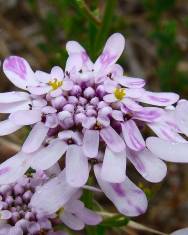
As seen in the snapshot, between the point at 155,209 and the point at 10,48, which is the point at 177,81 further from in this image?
the point at 10,48

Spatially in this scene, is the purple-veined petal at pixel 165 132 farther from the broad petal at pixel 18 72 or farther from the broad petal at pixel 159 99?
the broad petal at pixel 18 72

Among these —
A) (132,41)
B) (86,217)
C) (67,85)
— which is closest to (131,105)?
(67,85)

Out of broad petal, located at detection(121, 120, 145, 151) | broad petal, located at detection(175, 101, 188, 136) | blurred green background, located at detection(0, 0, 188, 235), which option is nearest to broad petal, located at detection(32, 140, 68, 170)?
broad petal, located at detection(121, 120, 145, 151)

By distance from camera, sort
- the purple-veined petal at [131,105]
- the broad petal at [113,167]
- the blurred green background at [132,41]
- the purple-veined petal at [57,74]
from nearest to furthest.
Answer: the broad petal at [113,167]
the purple-veined petal at [131,105]
the purple-veined petal at [57,74]
the blurred green background at [132,41]

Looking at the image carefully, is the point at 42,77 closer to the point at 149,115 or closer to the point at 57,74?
the point at 57,74

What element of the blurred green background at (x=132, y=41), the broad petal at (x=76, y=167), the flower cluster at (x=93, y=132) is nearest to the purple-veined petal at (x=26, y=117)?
the flower cluster at (x=93, y=132)

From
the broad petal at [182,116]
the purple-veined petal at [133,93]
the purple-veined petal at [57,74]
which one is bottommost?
the broad petal at [182,116]
